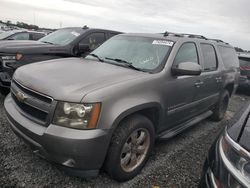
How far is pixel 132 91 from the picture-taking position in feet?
8.99

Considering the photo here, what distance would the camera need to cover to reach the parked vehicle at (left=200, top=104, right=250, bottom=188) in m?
1.70

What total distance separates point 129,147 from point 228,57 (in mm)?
3932

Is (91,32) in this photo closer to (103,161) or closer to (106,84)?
(106,84)

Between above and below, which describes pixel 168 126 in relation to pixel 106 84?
below

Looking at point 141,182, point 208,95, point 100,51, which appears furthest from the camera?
point 208,95

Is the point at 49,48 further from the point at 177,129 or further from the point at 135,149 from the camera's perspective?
the point at 135,149

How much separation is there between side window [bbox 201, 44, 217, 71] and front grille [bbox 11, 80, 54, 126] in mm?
3022

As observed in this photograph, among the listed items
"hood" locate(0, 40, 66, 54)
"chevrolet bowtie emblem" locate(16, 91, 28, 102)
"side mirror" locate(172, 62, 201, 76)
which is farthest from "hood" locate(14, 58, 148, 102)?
"hood" locate(0, 40, 66, 54)

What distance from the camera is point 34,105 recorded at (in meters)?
2.60

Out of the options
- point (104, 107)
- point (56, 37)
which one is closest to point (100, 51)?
point (104, 107)

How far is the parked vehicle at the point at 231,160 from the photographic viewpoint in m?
1.70

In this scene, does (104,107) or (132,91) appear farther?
(132,91)

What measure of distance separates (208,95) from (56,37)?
435cm

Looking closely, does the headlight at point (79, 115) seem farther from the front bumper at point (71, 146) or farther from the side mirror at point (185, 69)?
the side mirror at point (185, 69)
